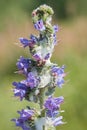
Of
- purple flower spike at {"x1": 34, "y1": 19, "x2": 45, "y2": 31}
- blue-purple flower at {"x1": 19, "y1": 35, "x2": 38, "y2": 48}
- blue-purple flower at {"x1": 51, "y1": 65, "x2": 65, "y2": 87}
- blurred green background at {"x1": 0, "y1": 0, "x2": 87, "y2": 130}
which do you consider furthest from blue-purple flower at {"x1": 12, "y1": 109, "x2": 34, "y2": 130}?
blurred green background at {"x1": 0, "y1": 0, "x2": 87, "y2": 130}

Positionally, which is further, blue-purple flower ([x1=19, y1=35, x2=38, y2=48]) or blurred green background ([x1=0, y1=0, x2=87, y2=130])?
blurred green background ([x1=0, y1=0, x2=87, y2=130])

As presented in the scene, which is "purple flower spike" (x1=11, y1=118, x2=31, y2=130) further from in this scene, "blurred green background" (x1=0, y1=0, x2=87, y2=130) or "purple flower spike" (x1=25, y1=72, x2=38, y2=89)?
"blurred green background" (x1=0, y1=0, x2=87, y2=130)

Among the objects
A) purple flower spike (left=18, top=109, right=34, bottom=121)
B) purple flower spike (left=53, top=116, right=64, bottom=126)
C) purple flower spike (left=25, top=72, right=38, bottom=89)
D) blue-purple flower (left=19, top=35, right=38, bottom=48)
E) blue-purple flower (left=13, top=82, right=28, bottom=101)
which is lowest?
purple flower spike (left=53, top=116, right=64, bottom=126)

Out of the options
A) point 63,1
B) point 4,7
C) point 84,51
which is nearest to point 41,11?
point 84,51

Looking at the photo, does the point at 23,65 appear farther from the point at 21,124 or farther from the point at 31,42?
the point at 21,124

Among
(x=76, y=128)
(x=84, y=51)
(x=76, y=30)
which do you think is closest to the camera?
(x=76, y=128)

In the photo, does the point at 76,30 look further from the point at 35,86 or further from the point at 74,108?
the point at 35,86

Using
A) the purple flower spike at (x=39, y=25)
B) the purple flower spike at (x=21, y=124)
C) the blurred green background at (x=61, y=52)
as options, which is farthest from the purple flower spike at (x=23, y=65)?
the blurred green background at (x=61, y=52)

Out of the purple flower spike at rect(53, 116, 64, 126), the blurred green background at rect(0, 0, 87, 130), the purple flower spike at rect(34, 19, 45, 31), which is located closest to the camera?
the purple flower spike at rect(34, 19, 45, 31)

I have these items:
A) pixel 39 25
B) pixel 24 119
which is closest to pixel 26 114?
pixel 24 119
